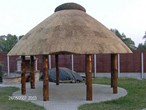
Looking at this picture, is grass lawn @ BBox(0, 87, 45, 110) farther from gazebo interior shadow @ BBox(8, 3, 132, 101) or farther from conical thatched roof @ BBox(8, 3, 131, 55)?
conical thatched roof @ BBox(8, 3, 131, 55)

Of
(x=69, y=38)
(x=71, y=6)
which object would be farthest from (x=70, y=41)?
(x=71, y=6)

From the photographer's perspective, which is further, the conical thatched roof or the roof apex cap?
the roof apex cap

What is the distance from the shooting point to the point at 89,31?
1400cm

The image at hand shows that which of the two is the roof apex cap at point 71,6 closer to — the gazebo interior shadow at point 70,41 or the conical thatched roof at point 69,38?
the gazebo interior shadow at point 70,41

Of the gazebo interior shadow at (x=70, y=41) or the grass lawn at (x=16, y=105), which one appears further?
the gazebo interior shadow at (x=70, y=41)

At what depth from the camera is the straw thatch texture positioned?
13.0 m

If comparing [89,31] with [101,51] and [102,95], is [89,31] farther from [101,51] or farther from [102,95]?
[102,95]

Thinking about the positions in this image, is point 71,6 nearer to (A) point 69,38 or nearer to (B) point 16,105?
(A) point 69,38

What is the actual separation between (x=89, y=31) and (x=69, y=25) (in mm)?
958

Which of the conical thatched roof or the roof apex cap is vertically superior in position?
the roof apex cap

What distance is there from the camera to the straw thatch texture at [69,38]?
42.5 feet

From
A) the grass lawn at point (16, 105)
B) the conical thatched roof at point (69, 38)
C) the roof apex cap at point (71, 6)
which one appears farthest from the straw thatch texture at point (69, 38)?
the grass lawn at point (16, 105)

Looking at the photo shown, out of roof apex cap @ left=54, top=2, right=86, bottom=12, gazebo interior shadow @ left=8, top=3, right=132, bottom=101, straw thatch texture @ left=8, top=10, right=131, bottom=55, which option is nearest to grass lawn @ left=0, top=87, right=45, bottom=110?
gazebo interior shadow @ left=8, top=3, right=132, bottom=101

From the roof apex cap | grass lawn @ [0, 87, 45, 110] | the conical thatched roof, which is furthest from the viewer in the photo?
the roof apex cap
